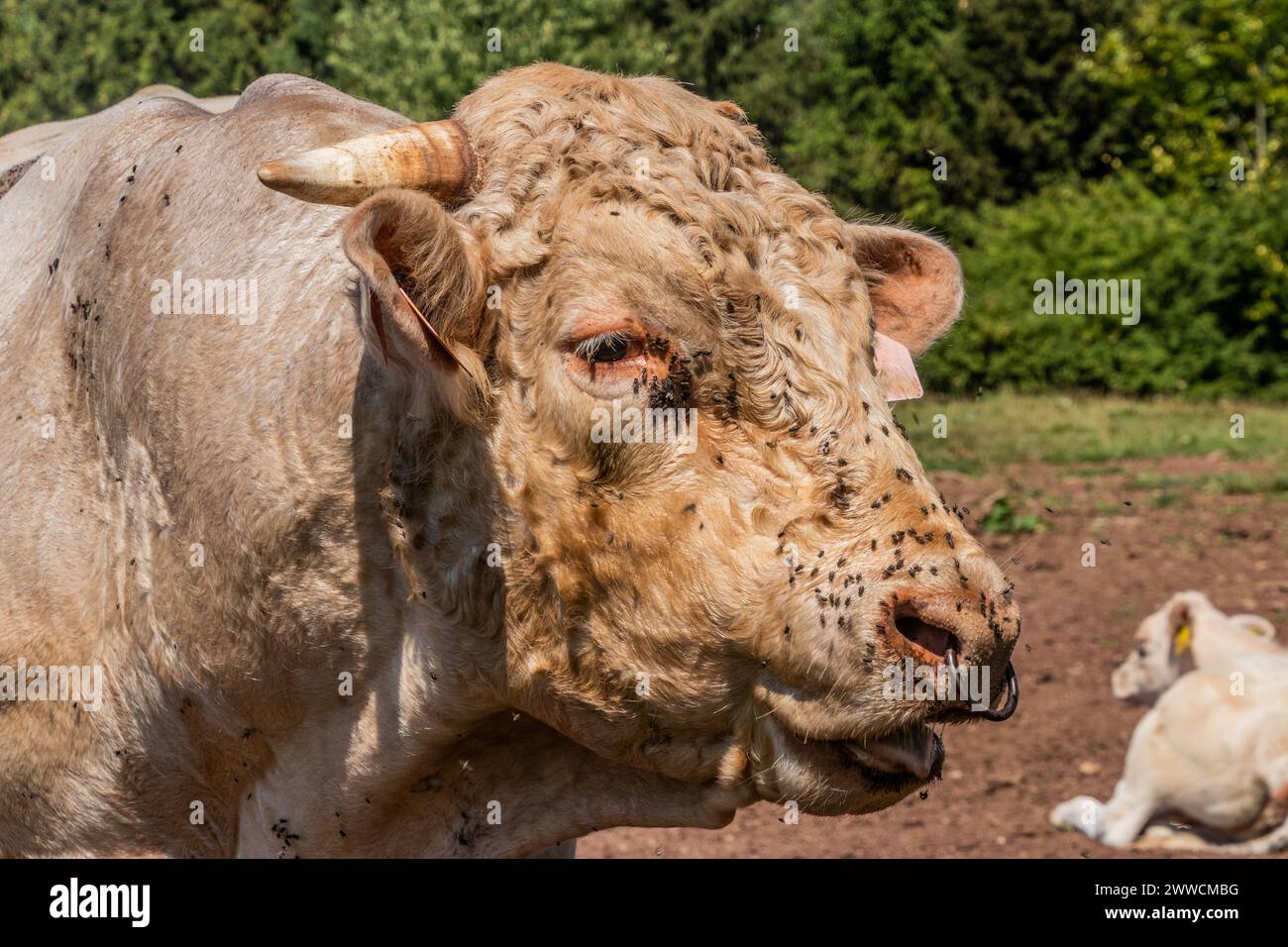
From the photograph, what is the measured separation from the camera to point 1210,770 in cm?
807

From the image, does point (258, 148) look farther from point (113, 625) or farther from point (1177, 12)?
point (1177, 12)

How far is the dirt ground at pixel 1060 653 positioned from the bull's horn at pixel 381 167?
90.5 inches

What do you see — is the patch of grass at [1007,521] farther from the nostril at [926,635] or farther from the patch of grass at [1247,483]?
the nostril at [926,635]

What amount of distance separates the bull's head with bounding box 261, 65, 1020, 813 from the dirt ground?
6.11 ft

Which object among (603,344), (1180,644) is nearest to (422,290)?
(603,344)

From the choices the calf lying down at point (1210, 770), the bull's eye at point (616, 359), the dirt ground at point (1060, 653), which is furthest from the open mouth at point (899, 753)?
the calf lying down at point (1210, 770)

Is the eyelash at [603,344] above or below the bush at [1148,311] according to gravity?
below

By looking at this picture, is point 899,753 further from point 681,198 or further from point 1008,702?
point 681,198

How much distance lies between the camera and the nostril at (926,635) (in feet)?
8.68

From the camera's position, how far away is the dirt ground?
819 centimetres

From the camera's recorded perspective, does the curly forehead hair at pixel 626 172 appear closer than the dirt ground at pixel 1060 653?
Yes

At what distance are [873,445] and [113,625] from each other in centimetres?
196

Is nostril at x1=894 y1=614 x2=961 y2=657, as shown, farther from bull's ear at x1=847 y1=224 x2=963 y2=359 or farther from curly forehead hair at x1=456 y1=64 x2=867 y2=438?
bull's ear at x1=847 y1=224 x2=963 y2=359
